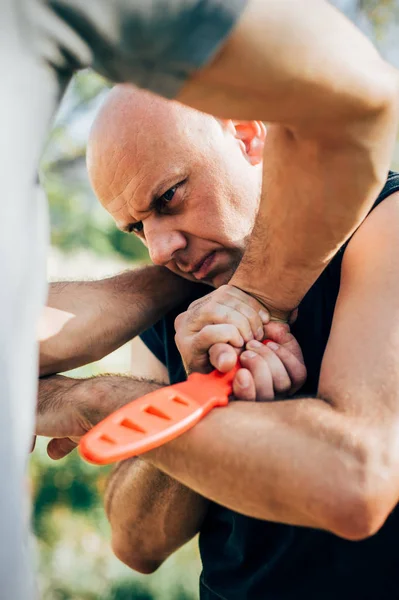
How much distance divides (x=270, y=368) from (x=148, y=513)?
0.80m

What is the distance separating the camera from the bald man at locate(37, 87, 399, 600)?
870 mm

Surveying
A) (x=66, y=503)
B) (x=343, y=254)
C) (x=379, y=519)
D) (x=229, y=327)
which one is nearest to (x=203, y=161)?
(x=343, y=254)

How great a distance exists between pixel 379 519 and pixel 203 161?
3.27 ft

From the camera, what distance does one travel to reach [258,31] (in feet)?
1.74

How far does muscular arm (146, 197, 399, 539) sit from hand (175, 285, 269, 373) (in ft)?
0.46

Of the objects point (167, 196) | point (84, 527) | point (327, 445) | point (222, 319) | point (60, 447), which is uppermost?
point (167, 196)

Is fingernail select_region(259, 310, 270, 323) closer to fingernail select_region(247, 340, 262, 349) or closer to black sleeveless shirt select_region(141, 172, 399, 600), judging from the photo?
fingernail select_region(247, 340, 262, 349)

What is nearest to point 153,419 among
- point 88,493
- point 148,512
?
point 148,512

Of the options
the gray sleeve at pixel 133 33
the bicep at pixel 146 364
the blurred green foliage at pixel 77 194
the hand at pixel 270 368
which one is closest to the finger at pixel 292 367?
the hand at pixel 270 368

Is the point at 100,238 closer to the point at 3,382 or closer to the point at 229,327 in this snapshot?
the point at 229,327

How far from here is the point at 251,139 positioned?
1.71 metres

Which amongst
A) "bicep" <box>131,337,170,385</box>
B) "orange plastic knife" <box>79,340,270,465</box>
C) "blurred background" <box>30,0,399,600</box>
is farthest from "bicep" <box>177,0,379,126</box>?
"blurred background" <box>30,0,399,600</box>

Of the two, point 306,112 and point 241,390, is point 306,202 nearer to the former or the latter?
point 306,112

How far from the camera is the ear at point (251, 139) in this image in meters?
1.69
